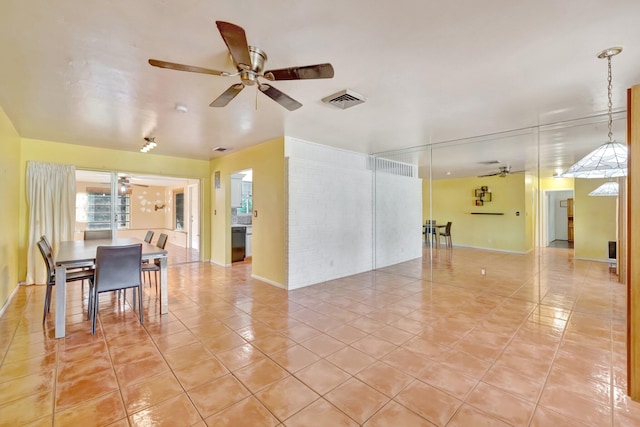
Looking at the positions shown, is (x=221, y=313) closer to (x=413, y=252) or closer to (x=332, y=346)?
(x=332, y=346)

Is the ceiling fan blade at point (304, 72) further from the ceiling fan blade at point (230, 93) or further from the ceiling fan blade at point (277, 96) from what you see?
the ceiling fan blade at point (230, 93)

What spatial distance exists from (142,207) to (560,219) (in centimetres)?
1273

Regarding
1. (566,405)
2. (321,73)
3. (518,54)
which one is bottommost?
(566,405)

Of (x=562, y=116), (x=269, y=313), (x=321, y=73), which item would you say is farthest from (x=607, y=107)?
(x=269, y=313)

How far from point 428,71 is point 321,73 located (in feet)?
3.68

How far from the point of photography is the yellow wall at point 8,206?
3.43 meters

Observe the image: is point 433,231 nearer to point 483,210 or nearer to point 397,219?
point 397,219

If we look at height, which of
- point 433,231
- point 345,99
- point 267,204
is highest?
point 345,99

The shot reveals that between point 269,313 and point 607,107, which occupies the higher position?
point 607,107

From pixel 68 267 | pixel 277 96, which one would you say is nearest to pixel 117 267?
pixel 68 267

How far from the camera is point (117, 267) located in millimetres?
3000

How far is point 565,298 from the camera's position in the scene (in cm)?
399

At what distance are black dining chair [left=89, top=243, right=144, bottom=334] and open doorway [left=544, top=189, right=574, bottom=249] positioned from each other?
27.4ft

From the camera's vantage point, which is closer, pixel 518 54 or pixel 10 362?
pixel 518 54
